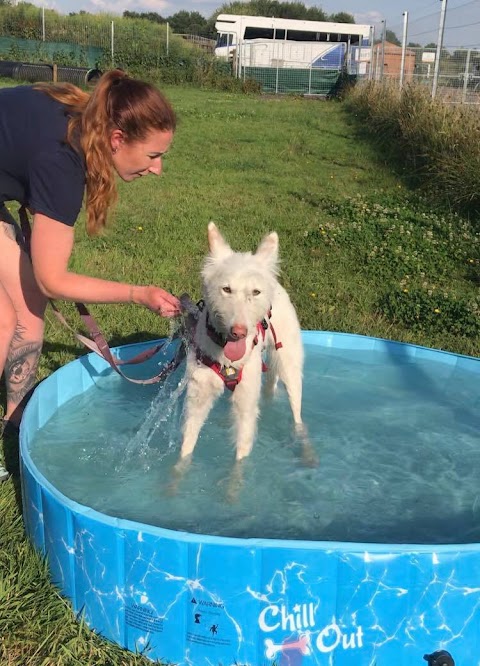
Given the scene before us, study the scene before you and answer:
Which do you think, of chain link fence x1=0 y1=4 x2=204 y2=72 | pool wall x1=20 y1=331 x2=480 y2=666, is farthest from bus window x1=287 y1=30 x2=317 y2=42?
pool wall x1=20 y1=331 x2=480 y2=666

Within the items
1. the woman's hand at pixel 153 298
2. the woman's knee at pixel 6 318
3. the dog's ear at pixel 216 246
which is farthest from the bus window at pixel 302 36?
the woman's hand at pixel 153 298

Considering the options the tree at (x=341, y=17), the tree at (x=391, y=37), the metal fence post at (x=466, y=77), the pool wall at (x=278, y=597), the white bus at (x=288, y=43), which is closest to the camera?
the pool wall at (x=278, y=597)

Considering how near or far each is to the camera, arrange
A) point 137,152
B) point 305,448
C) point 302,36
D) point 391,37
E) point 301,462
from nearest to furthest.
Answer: point 137,152 → point 301,462 → point 305,448 → point 391,37 → point 302,36

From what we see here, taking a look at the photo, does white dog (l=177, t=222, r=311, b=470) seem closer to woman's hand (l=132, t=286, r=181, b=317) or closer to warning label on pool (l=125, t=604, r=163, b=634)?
woman's hand (l=132, t=286, r=181, b=317)

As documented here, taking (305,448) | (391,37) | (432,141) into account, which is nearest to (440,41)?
(432,141)

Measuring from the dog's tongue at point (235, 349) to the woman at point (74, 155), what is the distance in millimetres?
397

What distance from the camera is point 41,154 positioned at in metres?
2.76

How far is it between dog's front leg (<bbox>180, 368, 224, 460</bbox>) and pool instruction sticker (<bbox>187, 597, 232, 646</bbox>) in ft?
4.30

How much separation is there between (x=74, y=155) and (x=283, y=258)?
4979 millimetres

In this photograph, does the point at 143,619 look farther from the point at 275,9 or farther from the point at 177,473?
the point at 275,9

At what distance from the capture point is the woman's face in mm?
2820

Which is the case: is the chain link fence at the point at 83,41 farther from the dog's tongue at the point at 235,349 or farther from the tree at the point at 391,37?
the dog's tongue at the point at 235,349

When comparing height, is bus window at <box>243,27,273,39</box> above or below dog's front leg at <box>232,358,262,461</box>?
above

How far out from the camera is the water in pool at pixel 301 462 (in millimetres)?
3328
